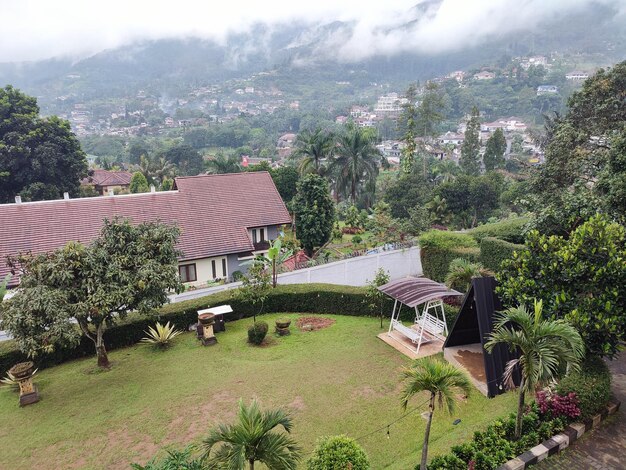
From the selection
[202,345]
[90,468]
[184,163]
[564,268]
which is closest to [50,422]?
[90,468]

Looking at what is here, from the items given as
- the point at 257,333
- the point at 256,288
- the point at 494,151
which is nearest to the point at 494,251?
the point at 256,288

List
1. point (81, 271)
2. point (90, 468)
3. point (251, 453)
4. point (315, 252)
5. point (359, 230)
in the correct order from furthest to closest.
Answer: point (359, 230) → point (315, 252) → point (81, 271) → point (90, 468) → point (251, 453)

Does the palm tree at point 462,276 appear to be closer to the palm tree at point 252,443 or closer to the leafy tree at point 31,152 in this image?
the palm tree at point 252,443

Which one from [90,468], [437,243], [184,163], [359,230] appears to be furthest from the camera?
[184,163]

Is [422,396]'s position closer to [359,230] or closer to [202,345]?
[202,345]

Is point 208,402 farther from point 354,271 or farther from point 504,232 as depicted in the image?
point 504,232

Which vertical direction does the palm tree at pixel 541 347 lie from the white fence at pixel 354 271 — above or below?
above

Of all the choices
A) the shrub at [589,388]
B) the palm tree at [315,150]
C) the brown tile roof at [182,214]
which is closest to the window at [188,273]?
the brown tile roof at [182,214]
